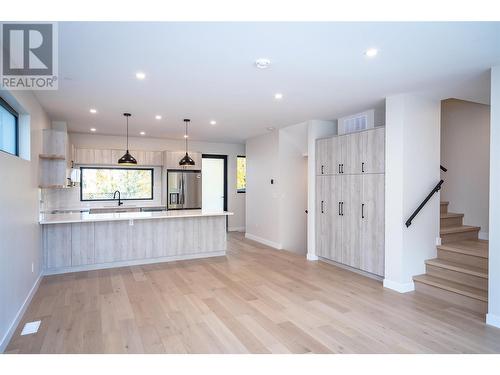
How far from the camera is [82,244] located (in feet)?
16.4

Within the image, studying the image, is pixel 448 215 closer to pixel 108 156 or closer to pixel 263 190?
pixel 263 190

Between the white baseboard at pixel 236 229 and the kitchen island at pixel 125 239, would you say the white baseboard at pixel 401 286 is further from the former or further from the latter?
the white baseboard at pixel 236 229

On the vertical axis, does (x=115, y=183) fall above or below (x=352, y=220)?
above

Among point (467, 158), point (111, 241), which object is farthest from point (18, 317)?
point (467, 158)

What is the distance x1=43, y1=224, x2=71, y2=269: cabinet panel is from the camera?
4.76 m

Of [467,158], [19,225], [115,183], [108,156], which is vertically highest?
[108,156]

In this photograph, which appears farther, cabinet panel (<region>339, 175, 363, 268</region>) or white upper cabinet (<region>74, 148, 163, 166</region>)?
white upper cabinet (<region>74, 148, 163, 166</region>)

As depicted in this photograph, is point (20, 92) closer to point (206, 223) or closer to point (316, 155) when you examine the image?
point (206, 223)

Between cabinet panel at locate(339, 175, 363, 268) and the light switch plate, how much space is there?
14.2ft

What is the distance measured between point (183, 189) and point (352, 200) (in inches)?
180

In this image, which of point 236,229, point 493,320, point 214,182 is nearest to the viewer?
point 493,320

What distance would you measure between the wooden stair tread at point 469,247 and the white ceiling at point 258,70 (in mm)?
2141

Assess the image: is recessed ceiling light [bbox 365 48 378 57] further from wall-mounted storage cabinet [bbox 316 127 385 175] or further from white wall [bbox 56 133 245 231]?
white wall [bbox 56 133 245 231]

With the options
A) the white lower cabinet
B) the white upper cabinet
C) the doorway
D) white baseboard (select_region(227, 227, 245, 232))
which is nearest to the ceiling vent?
the white lower cabinet
